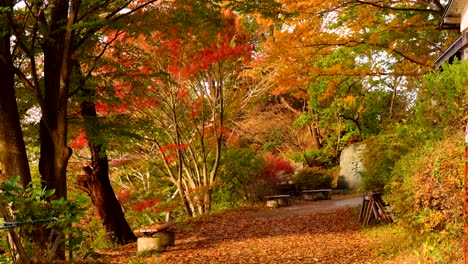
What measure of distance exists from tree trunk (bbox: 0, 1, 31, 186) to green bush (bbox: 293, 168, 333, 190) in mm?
17577

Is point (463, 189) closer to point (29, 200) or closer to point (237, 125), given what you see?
point (29, 200)

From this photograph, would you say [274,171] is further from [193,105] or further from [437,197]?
[437,197]

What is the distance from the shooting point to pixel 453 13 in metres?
10.6

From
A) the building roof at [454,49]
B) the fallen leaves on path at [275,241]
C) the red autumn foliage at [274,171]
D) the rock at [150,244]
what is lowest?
the fallen leaves on path at [275,241]

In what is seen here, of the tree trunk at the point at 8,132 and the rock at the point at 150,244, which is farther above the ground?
the tree trunk at the point at 8,132

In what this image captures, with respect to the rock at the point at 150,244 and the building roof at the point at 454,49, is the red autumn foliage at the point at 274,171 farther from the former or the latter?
the rock at the point at 150,244

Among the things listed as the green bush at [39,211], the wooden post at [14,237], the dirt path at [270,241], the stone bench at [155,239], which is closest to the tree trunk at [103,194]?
the dirt path at [270,241]

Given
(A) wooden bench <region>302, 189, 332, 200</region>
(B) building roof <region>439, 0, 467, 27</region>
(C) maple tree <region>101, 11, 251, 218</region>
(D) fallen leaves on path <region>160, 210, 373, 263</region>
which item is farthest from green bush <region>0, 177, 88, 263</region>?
(A) wooden bench <region>302, 189, 332, 200</region>

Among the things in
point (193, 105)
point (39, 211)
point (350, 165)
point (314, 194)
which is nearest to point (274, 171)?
point (314, 194)

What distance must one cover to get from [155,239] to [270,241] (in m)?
2.71

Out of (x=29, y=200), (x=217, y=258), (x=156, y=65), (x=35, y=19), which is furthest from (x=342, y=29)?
(x=29, y=200)

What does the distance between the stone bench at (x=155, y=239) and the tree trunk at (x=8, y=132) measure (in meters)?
3.46

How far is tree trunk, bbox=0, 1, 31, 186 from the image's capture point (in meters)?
7.57

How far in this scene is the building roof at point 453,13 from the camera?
9922 millimetres
